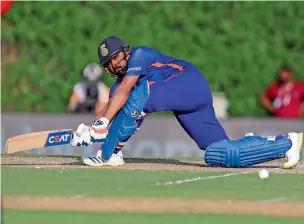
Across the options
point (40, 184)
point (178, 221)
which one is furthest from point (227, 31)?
point (178, 221)

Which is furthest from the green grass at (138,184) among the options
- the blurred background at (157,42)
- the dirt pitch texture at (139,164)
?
the blurred background at (157,42)

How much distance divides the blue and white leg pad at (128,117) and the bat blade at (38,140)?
42cm

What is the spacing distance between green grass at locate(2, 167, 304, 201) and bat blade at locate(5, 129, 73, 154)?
0.22 metres

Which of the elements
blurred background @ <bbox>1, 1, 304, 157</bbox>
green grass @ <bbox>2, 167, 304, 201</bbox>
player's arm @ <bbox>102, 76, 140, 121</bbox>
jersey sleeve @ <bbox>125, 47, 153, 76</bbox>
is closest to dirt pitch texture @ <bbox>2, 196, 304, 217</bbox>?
green grass @ <bbox>2, 167, 304, 201</bbox>

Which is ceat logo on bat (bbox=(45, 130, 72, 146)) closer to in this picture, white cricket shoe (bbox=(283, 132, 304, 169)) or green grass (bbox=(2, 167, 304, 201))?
green grass (bbox=(2, 167, 304, 201))

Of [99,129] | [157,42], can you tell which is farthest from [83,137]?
[157,42]

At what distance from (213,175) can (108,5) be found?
33.9 ft

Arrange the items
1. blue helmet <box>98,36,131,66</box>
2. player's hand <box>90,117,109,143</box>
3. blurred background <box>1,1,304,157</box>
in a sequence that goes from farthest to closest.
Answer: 1. blurred background <box>1,1,304,157</box>
2. blue helmet <box>98,36,131,66</box>
3. player's hand <box>90,117,109,143</box>

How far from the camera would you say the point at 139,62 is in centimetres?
1075

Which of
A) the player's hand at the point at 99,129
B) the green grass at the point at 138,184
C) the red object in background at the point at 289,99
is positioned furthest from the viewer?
the red object in background at the point at 289,99

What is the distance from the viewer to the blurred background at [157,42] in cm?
2014

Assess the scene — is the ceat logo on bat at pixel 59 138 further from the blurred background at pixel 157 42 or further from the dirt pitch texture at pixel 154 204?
the blurred background at pixel 157 42

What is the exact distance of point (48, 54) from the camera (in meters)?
20.5

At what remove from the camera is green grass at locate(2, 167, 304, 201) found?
8.92 m
